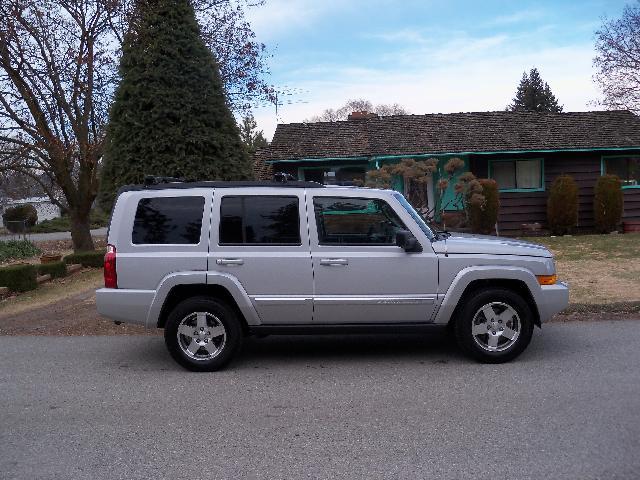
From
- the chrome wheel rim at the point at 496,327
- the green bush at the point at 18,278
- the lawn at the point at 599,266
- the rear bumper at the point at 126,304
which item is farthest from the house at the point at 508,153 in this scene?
the rear bumper at the point at 126,304

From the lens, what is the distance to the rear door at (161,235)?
6117 millimetres

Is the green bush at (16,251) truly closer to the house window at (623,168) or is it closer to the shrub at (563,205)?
the shrub at (563,205)

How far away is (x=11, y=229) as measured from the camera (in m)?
33.6

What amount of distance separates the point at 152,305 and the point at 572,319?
214 inches

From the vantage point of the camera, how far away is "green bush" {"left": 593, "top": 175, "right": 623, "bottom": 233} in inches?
729

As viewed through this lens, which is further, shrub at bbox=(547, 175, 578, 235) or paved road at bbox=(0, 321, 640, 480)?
shrub at bbox=(547, 175, 578, 235)

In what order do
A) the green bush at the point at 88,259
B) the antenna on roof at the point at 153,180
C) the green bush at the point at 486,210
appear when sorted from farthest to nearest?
the green bush at the point at 486,210, the green bush at the point at 88,259, the antenna on roof at the point at 153,180

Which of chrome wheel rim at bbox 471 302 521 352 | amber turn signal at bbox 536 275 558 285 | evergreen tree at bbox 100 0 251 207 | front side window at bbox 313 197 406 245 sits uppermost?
evergreen tree at bbox 100 0 251 207

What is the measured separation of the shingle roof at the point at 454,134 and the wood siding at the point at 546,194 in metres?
0.65

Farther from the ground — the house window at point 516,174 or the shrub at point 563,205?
the house window at point 516,174

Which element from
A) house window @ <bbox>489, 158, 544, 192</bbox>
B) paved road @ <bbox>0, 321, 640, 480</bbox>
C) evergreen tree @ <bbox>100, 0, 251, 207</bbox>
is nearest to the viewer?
paved road @ <bbox>0, 321, 640, 480</bbox>

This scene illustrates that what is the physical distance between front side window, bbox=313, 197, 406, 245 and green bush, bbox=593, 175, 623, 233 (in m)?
14.6

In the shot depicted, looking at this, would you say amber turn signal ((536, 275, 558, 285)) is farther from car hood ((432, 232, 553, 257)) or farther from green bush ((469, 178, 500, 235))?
green bush ((469, 178, 500, 235))

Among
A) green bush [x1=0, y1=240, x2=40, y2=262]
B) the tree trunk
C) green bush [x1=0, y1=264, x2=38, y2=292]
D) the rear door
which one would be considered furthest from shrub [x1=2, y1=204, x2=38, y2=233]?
the rear door
